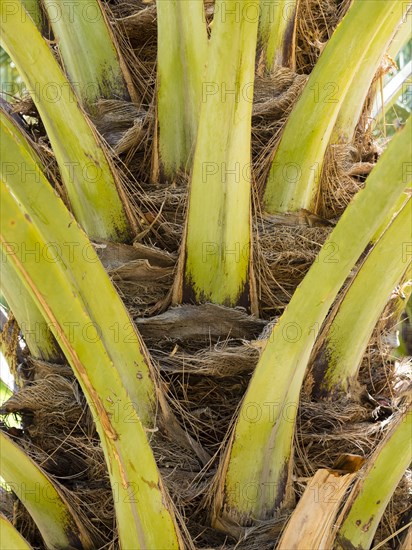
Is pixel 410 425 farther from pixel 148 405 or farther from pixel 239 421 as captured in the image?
pixel 148 405

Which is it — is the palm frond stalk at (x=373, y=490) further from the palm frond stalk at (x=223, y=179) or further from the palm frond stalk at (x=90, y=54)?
the palm frond stalk at (x=90, y=54)

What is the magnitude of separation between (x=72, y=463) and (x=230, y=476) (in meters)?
0.28

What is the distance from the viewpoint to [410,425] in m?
1.04

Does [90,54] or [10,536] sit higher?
[90,54]

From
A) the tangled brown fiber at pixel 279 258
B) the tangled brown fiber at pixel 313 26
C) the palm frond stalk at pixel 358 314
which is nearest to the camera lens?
the palm frond stalk at pixel 358 314

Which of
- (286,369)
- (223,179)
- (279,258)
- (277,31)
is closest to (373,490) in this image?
(286,369)

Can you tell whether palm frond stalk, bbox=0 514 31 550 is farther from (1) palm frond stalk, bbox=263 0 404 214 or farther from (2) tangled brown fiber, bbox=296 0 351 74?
(2) tangled brown fiber, bbox=296 0 351 74

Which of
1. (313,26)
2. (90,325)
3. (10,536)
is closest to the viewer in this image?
(90,325)

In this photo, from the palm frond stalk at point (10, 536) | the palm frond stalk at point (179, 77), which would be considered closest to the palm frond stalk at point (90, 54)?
the palm frond stalk at point (179, 77)

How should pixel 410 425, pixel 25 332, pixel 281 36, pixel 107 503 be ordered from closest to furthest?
pixel 410 425, pixel 107 503, pixel 25 332, pixel 281 36

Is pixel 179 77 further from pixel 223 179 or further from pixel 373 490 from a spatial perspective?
pixel 373 490

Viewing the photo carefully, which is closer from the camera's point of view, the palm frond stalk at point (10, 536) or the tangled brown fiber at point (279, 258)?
the palm frond stalk at point (10, 536)

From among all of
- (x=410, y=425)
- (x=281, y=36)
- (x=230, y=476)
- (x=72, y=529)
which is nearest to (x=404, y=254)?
(x=410, y=425)

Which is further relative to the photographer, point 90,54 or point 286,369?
point 90,54
